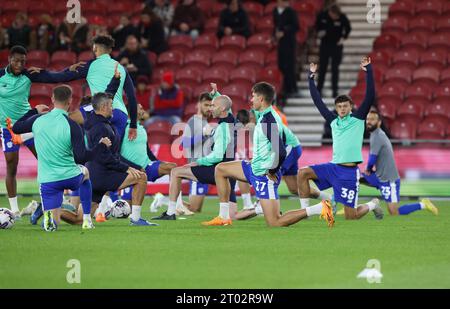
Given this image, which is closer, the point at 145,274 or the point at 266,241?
the point at 145,274

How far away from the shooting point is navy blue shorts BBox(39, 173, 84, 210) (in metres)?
13.1

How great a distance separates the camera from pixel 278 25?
23.9 m

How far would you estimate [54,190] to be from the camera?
13.1m

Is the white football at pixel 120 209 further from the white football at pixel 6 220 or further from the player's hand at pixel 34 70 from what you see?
the player's hand at pixel 34 70

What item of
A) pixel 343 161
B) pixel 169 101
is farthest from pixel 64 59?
pixel 343 161

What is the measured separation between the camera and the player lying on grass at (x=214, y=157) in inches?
602

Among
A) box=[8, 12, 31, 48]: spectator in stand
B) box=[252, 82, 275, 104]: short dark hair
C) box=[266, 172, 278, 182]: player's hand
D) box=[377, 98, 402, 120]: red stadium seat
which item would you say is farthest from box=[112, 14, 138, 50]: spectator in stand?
box=[266, 172, 278, 182]: player's hand

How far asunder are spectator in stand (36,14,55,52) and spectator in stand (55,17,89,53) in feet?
0.70

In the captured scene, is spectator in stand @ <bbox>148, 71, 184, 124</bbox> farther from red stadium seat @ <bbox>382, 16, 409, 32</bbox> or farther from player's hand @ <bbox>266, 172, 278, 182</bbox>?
player's hand @ <bbox>266, 172, 278, 182</bbox>

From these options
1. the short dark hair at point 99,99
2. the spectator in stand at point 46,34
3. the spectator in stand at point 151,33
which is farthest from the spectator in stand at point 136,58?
the short dark hair at point 99,99

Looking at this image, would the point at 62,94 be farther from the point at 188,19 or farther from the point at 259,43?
the point at 188,19
